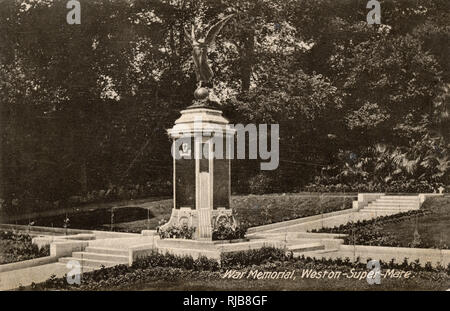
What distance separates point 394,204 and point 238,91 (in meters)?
11.0

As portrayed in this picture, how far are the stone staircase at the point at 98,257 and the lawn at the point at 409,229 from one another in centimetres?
666

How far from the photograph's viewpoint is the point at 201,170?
1672cm

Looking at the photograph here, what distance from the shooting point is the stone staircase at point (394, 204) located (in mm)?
24906

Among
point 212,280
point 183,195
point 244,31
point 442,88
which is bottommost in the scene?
point 212,280

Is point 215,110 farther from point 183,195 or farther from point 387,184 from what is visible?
point 387,184

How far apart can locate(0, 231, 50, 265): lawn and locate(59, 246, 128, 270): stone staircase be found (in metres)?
0.91

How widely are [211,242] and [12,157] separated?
653 inches

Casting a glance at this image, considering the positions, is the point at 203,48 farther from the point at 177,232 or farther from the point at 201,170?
the point at 177,232

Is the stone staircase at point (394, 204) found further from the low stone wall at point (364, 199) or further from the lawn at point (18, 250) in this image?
the lawn at point (18, 250)

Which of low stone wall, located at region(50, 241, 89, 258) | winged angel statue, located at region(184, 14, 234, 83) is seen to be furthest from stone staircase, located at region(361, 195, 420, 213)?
low stone wall, located at region(50, 241, 89, 258)

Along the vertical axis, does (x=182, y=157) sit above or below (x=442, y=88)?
below

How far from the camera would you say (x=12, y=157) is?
2923cm

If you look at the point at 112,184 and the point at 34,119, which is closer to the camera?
the point at 34,119
